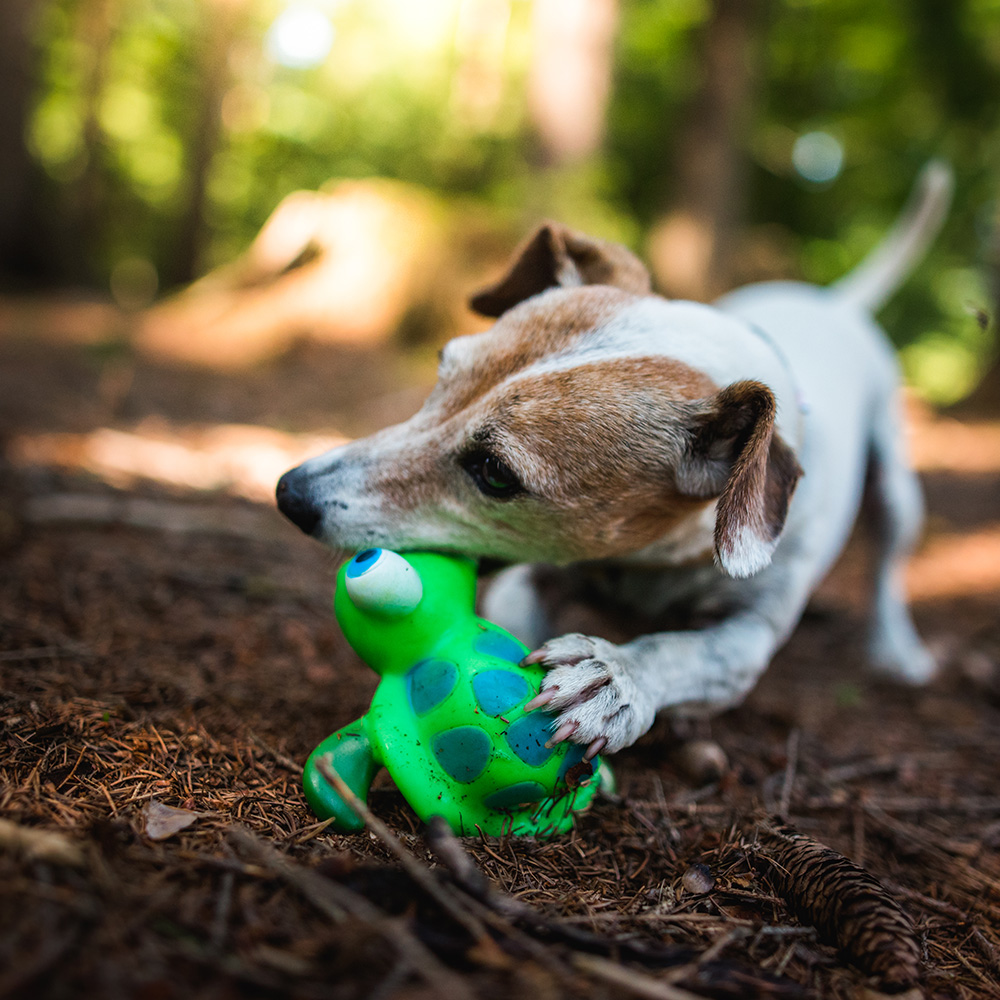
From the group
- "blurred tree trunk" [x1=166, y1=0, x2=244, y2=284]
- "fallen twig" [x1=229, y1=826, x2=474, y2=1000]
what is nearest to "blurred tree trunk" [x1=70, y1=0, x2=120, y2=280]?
"blurred tree trunk" [x1=166, y1=0, x2=244, y2=284]

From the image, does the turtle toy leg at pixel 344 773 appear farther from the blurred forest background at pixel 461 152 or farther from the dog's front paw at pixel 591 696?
the blurred forest background at pixel 461 152

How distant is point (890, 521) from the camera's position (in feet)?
13.5

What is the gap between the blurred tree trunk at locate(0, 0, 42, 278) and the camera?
35.9ft

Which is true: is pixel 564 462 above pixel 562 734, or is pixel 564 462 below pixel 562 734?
above

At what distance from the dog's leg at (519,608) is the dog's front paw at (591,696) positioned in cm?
71

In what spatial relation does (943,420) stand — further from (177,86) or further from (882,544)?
(177,86)

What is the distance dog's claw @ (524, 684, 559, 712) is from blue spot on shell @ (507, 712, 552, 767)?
0.07 ft

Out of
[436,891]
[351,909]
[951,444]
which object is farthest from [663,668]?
[951,444]

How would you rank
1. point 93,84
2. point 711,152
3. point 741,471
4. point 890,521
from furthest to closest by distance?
point 93,84
point 711,152
point 890,521
point 741,471

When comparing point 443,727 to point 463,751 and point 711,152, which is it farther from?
point 711,152

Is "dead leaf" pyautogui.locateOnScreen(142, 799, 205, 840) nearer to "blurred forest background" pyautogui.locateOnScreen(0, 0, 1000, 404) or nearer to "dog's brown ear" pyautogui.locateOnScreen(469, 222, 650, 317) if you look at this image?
"dog's brown ear" pyautogui.locateOnScreen(469, 222, 650, 317)

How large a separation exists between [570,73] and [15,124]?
28.1 ft

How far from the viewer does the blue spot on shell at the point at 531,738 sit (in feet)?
5.23

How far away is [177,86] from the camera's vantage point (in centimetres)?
2161
